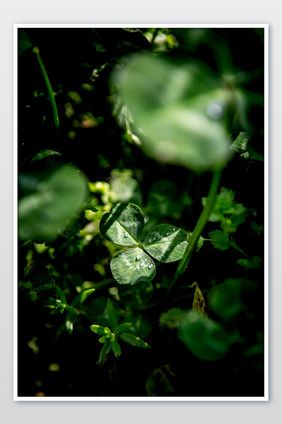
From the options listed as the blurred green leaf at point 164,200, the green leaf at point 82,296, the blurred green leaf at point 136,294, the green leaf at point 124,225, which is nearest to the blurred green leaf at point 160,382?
the blurred green leaf at point 136,294

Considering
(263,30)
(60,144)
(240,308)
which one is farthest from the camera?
(60,144)

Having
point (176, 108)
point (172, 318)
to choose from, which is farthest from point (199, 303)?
point (176, 108)

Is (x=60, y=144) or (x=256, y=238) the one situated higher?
(x=60, y=144)

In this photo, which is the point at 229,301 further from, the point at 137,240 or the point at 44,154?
the point at 44,154

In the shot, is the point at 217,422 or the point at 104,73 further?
the point at 104,73
